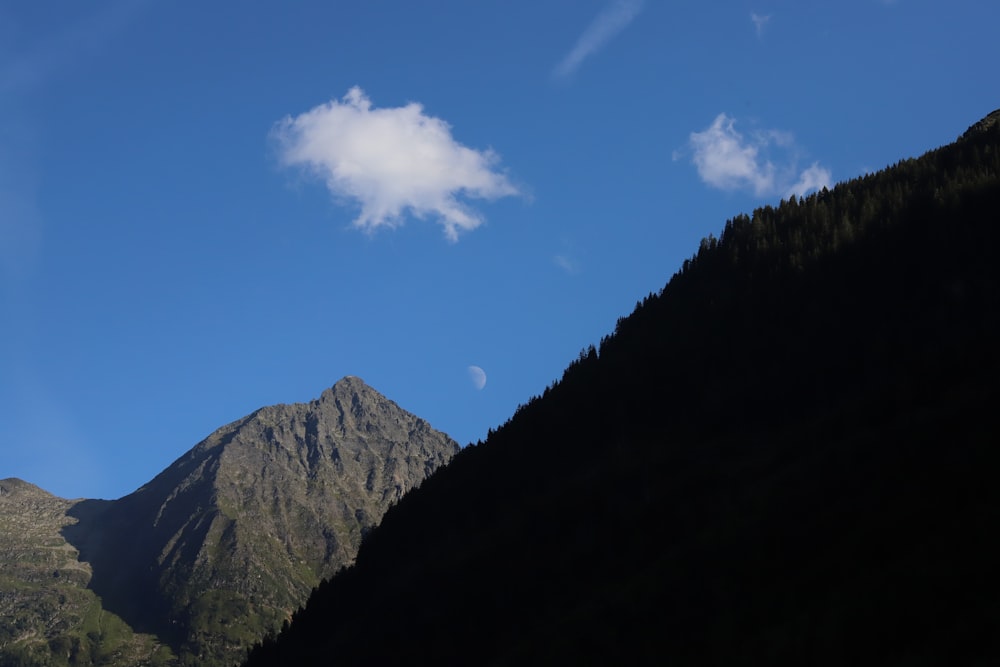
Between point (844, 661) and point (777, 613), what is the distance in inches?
551

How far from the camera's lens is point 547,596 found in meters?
135

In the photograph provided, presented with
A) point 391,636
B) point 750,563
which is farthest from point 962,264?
point 391,636

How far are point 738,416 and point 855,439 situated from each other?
49.5 metres

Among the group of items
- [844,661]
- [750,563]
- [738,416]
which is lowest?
[844,661]

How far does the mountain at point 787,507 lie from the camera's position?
81.4 metres

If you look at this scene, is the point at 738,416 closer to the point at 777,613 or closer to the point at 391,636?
the point at 391,636

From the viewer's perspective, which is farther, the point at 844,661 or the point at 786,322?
the point at 786,322

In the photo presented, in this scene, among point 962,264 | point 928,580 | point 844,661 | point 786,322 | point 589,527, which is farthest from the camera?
point 786,322

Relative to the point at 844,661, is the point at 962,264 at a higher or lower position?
higher

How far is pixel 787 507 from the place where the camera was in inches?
4257

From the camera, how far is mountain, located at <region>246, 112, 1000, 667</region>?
81438mm

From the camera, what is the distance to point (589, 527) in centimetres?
14925

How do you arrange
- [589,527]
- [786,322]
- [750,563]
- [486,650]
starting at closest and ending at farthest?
[750,563] < [486,650] < [589,527] < [786,322]

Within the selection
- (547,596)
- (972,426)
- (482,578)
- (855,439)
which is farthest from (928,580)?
(482,578)
